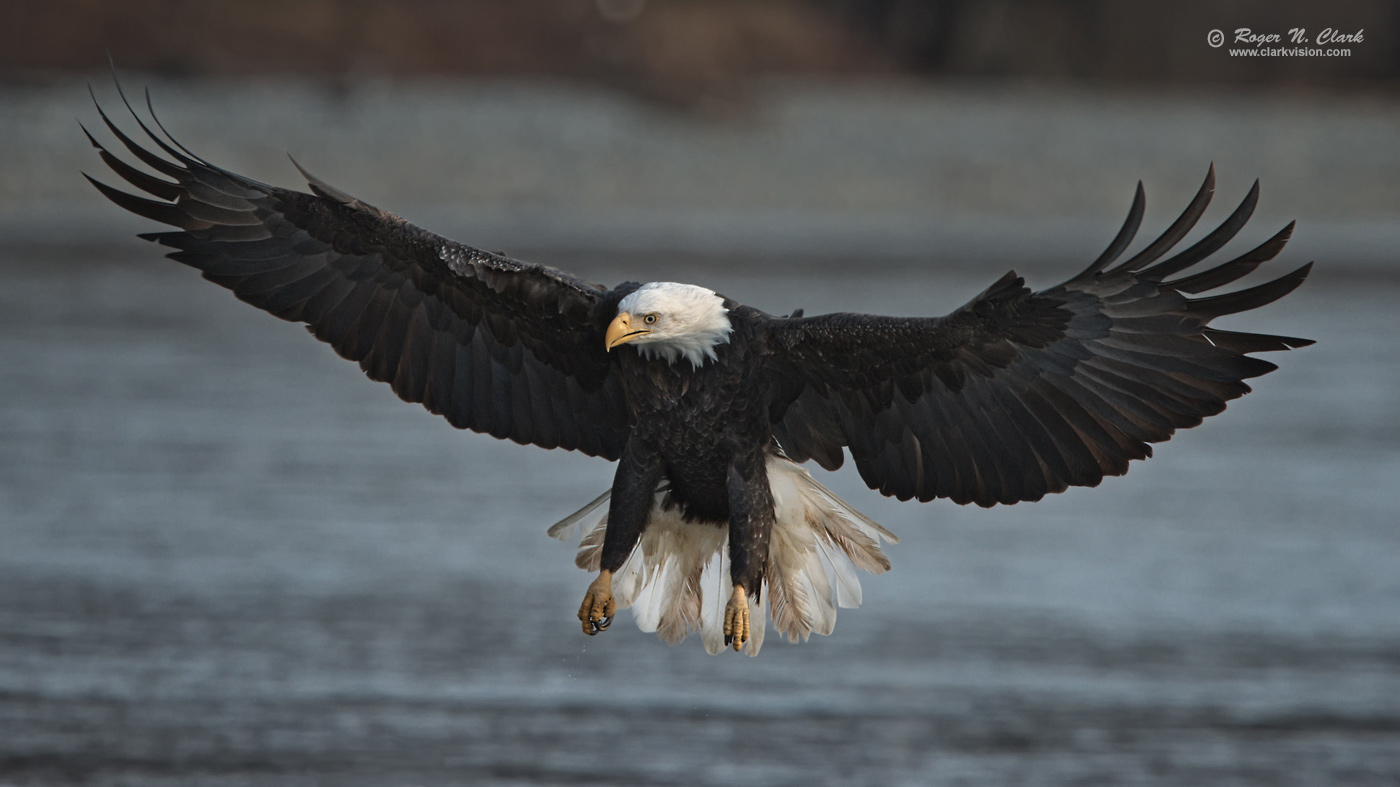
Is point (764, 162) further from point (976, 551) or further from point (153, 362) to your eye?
point (976, 551)

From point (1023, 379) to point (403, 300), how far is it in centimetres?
161

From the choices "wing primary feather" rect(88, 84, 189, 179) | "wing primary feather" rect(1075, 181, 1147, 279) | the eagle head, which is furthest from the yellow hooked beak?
"wing primary feather" rect(88, 84, 189, 179)

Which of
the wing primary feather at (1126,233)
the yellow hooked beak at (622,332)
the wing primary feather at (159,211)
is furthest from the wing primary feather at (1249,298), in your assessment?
the wing primary feather at (159,211)

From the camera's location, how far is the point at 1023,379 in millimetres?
5195

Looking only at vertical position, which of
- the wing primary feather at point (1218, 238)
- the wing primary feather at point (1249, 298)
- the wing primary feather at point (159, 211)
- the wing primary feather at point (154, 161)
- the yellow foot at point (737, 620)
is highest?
the wing primary feather at point (154, 161)

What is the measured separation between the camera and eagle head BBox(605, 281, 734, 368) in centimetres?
513

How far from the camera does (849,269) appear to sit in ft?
56.4

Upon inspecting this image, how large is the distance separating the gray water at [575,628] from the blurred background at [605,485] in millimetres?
21

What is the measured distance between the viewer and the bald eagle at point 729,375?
16.5ft

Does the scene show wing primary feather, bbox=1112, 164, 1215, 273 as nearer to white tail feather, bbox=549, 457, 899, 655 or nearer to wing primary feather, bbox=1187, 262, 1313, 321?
wing primary feather, bbox=1187, 262, 1313, 321

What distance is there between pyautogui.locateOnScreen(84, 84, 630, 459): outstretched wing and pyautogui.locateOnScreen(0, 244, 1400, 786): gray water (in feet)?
3.40

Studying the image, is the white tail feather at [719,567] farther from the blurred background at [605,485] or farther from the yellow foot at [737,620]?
the blurred background at [605,485]

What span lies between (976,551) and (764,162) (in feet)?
41.2

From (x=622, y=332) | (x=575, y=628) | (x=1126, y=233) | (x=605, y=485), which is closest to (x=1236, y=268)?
(x=1126, y=233)
